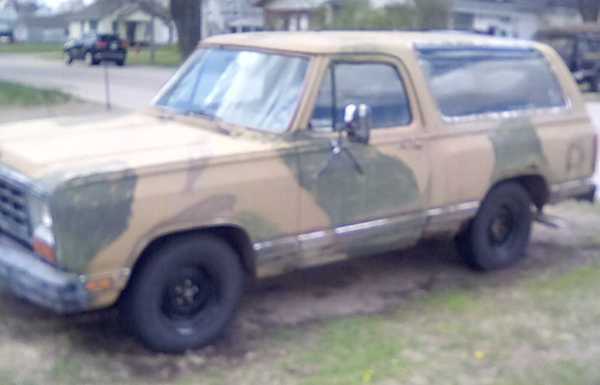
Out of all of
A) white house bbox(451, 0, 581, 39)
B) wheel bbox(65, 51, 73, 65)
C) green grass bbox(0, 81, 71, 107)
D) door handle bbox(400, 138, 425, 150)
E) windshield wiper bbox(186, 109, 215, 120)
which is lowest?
wheel bbox(65, 51, 73, 65)

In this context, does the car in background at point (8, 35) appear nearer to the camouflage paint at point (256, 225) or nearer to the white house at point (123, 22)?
the white house at point (123, 22)

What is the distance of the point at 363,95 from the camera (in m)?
6.44

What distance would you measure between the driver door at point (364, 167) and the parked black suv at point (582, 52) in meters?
22.6

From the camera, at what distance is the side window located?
6.17m

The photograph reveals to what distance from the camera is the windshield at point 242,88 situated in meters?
6.13

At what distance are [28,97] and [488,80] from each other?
16184 mm

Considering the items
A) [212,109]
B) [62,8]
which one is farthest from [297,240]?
[62,8]

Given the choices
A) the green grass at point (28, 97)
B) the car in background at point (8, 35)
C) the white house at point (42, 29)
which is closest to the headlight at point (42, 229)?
the green grass at point (28, 97)

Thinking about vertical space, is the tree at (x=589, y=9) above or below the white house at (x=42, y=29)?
above

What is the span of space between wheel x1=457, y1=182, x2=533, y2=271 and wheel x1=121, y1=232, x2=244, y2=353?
2.30 m

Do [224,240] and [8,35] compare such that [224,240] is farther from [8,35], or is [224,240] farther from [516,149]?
[8,35]

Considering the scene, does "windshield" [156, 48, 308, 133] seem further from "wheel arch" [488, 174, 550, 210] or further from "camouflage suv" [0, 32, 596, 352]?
"wheel arch" [488, 174, 550, 210]

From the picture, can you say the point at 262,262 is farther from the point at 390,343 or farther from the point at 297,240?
the point at 390,343

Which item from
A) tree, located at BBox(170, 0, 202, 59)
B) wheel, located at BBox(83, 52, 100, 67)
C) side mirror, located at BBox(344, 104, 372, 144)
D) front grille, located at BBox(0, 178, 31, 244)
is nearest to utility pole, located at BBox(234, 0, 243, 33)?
wheel, located at BBox(83, 52, 100, 67)
